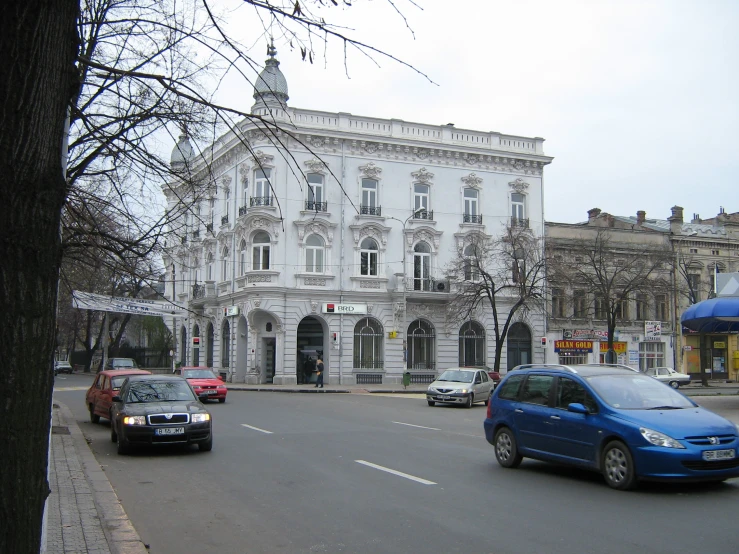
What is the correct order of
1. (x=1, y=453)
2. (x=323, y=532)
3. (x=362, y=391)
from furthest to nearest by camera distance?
1. (x=362, y=391)
2. (x=323, y=532)
3. (x=1, y=453)

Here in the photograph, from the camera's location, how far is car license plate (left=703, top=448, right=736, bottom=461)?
904 centimetres

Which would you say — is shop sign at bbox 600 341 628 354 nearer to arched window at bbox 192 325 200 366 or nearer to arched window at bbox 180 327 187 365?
arched window at bbox 192 325 200 366

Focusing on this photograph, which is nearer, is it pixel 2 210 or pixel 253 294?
pixel 2 210

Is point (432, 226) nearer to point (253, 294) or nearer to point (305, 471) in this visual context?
→ point (253, 294)

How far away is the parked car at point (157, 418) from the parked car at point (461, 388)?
14.7 m

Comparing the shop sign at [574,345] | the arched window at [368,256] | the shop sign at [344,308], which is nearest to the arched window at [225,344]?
the shop sign at [344,308]

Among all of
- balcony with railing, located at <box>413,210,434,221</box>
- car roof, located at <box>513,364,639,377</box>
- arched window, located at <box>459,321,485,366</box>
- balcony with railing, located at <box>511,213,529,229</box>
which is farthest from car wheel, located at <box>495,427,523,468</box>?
balcony with railing, located at <box>511,213,529,229</box>

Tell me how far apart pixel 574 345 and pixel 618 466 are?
40895mm

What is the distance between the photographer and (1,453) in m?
2.93

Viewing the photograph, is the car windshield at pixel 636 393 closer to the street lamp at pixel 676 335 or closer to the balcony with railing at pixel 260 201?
the balcony with railing at pixel 260 201

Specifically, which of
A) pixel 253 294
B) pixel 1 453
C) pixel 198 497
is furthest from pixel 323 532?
pixel 253 294

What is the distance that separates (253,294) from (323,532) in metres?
35.6

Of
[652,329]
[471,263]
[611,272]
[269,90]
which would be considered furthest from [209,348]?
[269,90]

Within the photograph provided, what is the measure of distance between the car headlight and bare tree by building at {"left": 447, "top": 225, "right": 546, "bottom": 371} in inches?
1270
